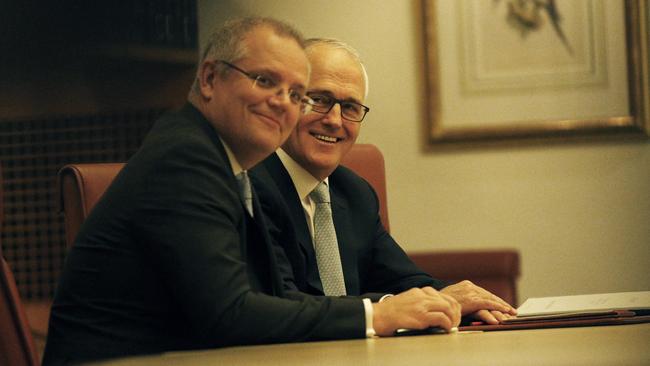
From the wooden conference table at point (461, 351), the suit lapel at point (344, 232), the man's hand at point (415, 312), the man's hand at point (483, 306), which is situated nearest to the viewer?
the wooden conference table at point (461, 351)

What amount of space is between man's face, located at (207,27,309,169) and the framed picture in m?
2.37

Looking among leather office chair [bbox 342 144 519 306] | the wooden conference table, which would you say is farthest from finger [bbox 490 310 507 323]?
leather office chair [bbox 342 144 519 306]

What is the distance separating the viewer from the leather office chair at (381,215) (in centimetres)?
222

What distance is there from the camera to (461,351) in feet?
3.98

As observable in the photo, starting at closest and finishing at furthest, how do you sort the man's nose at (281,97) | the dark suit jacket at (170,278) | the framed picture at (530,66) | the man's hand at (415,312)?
the dark suit jacket at (170,278), the man's hand at (415,312), the man's nose at (281,97), the framed picture at (530,66)

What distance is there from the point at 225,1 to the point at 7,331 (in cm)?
310

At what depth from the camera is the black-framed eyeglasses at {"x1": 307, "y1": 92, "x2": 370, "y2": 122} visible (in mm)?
2795

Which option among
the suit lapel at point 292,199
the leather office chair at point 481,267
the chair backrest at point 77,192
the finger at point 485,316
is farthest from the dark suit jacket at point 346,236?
the leather office chair at point 481,267

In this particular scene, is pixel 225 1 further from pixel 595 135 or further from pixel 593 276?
pixel 593 276

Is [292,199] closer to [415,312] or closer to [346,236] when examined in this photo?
[346,236]

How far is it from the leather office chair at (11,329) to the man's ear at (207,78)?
53 centimetres

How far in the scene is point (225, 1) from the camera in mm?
4477

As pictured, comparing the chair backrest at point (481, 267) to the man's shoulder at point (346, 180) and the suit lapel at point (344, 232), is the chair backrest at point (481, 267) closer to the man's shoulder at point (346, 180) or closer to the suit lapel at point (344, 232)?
the man's shoulder at point (346, 180)

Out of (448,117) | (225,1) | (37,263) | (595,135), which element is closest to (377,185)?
(448,117)
